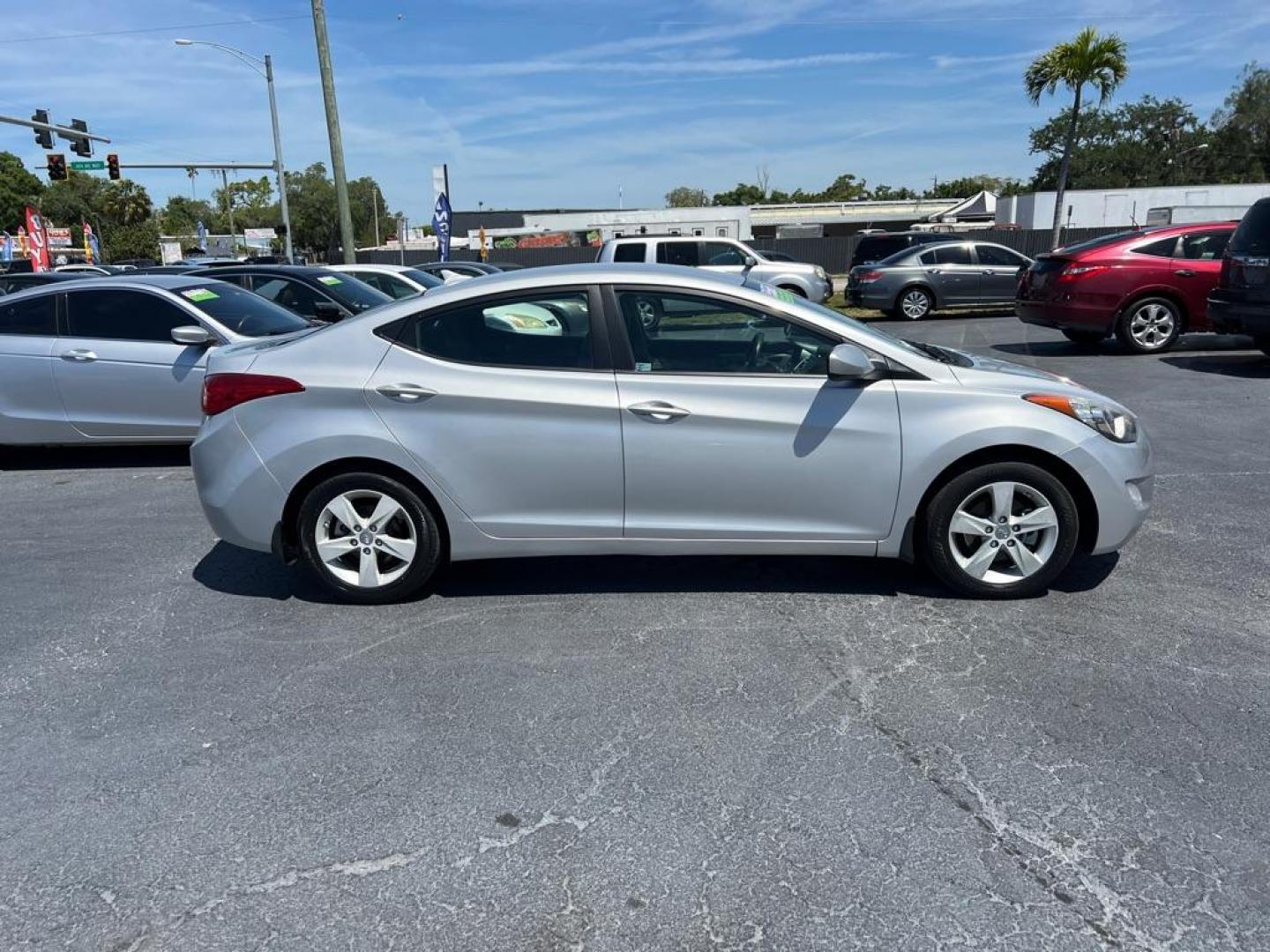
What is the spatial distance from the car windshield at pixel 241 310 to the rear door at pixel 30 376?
44.1 inches

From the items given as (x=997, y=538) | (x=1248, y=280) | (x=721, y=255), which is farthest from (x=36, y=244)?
(x=997, y=538)

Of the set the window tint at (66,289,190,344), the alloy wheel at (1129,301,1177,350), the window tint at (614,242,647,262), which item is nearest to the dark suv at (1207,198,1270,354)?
the alloy wheel at (1129,301,1177,350)

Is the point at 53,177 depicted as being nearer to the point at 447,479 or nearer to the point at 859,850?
the point at 447,479

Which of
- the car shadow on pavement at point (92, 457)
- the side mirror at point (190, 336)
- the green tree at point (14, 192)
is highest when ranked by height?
the green tree at point (14, 192)

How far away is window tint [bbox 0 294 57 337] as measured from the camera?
800 cm

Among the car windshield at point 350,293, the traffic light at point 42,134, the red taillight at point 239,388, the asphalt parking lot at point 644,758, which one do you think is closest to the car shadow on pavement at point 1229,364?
the asphalt parking lot at point 644,758

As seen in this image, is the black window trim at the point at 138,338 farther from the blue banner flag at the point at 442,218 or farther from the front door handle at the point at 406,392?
the blue banner flag at the point at 442,218

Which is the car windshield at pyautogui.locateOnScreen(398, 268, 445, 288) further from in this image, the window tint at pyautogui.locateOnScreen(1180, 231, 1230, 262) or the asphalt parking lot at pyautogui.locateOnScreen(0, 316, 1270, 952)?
the asphalt parking lot at pyautogui.locateOnScreen(0, 316, 1270, 952)

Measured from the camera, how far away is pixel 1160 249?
40.6ft

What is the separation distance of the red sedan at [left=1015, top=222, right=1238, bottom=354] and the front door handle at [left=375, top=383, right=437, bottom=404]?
403 inches

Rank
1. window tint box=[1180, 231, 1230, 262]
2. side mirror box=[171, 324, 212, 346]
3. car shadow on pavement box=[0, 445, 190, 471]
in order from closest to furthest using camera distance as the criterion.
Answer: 1. side mirror box=[171, 324, 212, 346]
2. car shadow on pavement box=[0, 445, 190, 471]
3. window tint box=[1180, 231, 1230, 262]

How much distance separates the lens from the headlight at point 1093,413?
4559 mm

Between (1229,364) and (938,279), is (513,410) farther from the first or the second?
(938,279)

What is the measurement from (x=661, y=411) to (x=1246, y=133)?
76750 millimetres
